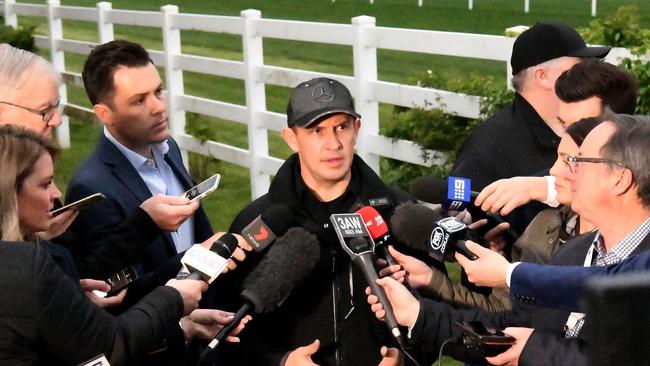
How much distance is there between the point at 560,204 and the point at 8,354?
221 centimetres

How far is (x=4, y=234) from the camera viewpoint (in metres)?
3.17

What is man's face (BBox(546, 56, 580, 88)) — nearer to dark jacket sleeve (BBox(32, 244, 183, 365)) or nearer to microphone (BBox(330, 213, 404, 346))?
microphone (BBox(330, 213, 404, 346))

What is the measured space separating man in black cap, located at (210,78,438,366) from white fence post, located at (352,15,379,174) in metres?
4.93

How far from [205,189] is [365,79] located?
16.5ft

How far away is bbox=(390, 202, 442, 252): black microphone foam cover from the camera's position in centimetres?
407

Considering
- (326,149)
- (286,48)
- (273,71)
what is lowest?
(286,48)

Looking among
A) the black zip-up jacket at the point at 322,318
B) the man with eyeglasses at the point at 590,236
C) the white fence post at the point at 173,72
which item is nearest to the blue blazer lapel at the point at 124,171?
the black zip-up jacket at the point at 322,318

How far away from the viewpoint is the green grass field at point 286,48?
1253cm

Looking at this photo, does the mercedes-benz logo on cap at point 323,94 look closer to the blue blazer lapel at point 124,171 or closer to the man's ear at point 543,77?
the blue blazer lapel at point 124,171

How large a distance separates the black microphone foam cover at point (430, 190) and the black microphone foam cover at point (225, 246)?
0.91 metres

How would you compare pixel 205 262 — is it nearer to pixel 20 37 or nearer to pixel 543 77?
pixel 543 77

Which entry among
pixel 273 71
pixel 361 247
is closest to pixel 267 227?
pixel 361 247

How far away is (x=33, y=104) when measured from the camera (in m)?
4.24

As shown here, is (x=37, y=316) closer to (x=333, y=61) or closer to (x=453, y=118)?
(x=453, y=118)
